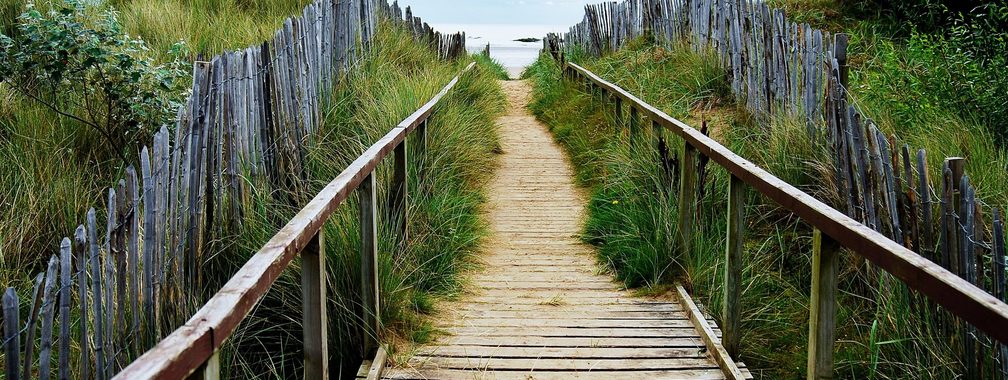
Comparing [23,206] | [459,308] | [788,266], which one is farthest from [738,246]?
[23,206]

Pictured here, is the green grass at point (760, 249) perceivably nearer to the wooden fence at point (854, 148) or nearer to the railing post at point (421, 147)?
the wooden fence at point (854, 148)

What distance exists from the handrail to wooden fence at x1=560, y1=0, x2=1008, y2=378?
1734 millimetres

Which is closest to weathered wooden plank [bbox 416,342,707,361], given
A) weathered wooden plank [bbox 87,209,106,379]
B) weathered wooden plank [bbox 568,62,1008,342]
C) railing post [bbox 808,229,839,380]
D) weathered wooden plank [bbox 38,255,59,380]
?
weathered wooden plank [bbox 568,62,1008,342]

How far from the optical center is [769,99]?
248 inches

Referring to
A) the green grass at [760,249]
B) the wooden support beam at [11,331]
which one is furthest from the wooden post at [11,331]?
the green grass at [760,249]

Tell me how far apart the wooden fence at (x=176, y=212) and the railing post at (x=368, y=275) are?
618 mm

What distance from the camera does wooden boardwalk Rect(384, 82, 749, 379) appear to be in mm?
3498

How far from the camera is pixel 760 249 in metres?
Answer: 4.27

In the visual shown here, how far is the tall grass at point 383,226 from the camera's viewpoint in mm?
3443

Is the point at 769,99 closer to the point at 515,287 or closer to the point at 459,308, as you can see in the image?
the point at 515,287

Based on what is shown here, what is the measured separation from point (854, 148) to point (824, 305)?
120 centimetres

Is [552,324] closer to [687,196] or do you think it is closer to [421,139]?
[687,196]

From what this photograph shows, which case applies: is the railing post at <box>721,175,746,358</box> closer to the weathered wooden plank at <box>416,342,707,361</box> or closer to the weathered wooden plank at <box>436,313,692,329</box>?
the weathered wooden plank at <box>416,342,707,361</box>

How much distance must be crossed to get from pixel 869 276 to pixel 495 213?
3243mm
